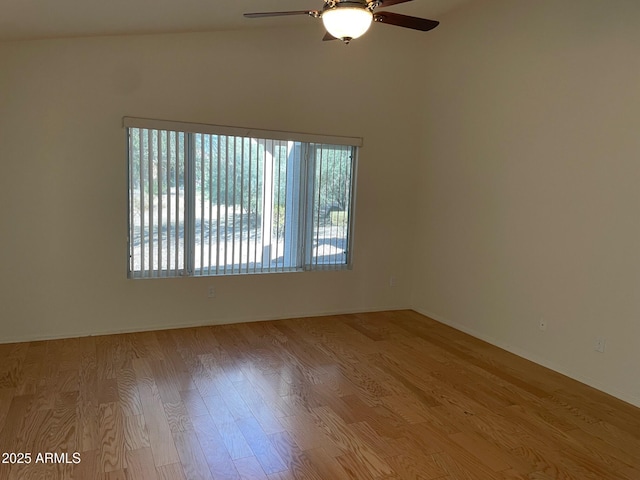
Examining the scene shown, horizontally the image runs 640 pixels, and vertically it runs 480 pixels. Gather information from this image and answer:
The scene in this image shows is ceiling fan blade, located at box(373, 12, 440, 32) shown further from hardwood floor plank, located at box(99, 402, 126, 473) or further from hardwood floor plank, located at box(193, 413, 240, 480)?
hardwood floor plank, located at box(99, 402, 126, 473)

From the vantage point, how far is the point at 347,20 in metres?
2.34

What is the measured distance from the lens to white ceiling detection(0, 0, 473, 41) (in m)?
2.95

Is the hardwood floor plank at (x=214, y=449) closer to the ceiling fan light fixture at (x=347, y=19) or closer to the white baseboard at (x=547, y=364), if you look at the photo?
the ceiling fan light fixture at (x=347, y=19)

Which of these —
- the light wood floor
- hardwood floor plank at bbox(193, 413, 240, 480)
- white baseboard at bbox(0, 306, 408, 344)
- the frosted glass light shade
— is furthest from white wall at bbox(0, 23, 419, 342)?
the frosted glass light shade

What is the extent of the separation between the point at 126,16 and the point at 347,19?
6.48ft

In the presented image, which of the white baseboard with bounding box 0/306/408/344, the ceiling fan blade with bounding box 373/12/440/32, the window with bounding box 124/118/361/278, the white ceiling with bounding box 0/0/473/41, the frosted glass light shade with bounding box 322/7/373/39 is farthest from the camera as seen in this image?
the window with bounding box 124/118/361/278

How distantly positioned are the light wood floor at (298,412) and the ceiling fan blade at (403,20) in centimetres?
243

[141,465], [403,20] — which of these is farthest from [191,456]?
[403,20]

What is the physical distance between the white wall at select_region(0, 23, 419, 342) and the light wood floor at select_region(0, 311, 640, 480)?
38cm

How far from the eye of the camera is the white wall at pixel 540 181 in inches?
131

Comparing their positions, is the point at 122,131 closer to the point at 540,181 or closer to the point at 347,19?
the point at 347,19

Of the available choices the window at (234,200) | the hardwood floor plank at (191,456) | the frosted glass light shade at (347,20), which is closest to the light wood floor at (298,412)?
the hardwood floor plank at (191,456)

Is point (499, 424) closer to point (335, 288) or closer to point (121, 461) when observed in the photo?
point (121, 461)

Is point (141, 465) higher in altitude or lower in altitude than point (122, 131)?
lower
